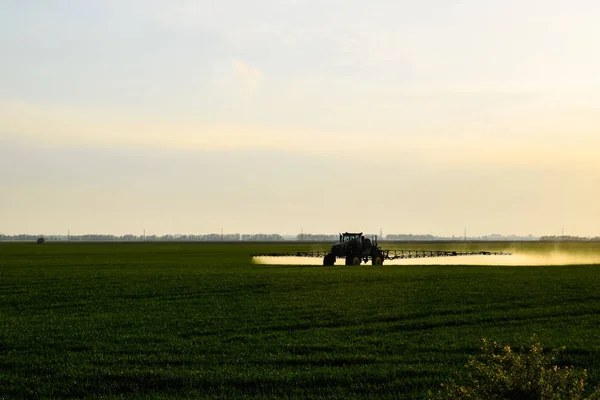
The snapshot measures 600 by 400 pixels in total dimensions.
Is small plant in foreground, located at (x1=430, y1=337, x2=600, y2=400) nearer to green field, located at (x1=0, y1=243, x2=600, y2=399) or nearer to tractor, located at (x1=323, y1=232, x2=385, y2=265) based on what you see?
green field, located at (x1=0, y1=243, x2=600, y2=399)

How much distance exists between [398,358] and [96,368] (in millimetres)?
7498

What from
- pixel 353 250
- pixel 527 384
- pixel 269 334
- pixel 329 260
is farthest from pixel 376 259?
pixel 527 384

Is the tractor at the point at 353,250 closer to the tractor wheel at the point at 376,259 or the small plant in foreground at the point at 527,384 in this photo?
the tractor wheel at the point at 376,259

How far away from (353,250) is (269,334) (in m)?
40.7

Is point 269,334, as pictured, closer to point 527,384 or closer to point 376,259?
point 527,384

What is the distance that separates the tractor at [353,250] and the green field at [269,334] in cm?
2286

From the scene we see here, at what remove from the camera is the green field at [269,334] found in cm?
1409

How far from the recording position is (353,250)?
197 feet

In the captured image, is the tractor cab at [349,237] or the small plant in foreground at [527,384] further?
the tractor cab at [349,237]

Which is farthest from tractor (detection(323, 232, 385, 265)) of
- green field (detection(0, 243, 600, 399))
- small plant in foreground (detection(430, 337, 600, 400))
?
small plant in foreground (detection(430, 337, 600, 400))

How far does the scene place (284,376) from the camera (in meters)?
14.4

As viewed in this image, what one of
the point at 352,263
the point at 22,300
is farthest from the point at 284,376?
the point at 352,263

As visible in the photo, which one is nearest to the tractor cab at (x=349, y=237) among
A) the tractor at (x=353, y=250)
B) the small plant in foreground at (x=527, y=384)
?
the tractor at (x=353, y=250)

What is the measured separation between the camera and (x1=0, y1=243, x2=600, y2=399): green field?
14094 mm
